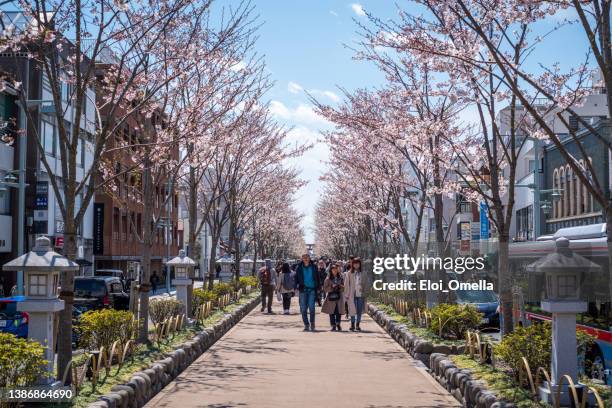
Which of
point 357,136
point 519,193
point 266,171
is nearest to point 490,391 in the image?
point 357,136

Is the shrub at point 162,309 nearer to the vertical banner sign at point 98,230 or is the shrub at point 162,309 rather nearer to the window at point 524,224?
the vertical banner sign at point 98,230

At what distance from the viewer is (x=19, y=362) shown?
768cm

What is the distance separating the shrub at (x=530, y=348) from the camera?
930 cm

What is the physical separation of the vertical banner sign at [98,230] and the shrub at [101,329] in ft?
125

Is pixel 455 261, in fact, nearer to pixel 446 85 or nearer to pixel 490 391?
pixel 446 85

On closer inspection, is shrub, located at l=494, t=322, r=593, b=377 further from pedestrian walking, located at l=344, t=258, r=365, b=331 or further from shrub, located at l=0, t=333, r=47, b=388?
pedestrian walking, located at l=344, t=258, r=365, b=331

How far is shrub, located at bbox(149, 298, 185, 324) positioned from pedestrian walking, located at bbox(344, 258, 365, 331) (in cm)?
→ 612

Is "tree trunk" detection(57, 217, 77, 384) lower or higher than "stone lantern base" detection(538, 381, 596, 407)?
higher

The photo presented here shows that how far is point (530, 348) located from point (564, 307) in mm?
1079

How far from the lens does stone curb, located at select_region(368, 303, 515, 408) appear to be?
9.15m

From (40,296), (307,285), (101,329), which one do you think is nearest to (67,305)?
(40,296)

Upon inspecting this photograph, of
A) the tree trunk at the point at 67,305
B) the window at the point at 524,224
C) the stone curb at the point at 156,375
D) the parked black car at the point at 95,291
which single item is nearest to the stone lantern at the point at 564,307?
the stone curb at the point at 156,375

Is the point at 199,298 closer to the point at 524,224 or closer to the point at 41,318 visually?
the point at 41,318

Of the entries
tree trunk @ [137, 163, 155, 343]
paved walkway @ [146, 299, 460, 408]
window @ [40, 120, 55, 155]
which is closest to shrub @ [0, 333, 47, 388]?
paved walkway @ [146, 299, 460, 408]
